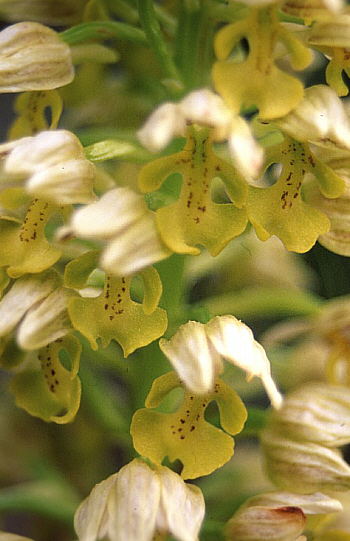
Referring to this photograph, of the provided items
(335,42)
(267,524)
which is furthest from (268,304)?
(335,42)

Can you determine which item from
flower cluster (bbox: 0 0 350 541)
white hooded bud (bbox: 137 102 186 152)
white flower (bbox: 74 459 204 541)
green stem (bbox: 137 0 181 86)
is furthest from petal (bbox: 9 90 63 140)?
white flower (bbox: 74 459 204 541)

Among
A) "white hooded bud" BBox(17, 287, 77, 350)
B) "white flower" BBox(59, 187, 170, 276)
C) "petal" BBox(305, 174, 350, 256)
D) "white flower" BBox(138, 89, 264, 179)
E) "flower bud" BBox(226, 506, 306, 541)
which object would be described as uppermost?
"white flower" BBox(138, 89, 264, 179)

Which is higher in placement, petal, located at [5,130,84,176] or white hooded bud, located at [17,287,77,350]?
petal, located at [5,130,84,176]

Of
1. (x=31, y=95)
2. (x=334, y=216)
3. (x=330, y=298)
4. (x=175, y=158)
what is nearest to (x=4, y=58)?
(x=31, y=95)

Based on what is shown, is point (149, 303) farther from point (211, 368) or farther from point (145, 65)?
point (145, 65)

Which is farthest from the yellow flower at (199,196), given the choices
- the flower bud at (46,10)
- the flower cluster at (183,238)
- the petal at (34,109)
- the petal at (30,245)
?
the flower bud at (46,10)

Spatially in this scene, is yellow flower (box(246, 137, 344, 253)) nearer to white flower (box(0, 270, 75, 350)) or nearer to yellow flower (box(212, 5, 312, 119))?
yellow flower (box(212, 5, 312, 119))
